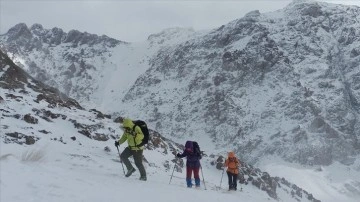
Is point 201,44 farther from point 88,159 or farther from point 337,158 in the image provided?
point 88,159

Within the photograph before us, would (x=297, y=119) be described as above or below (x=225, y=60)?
below

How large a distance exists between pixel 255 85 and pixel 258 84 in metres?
0.95

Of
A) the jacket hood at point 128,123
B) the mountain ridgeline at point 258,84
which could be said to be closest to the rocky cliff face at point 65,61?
the mountain ridgeline at point 258,84

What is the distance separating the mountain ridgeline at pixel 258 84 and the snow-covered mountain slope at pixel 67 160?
185ft

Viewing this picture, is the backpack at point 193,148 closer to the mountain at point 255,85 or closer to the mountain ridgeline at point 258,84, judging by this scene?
the mountain at point 255,85

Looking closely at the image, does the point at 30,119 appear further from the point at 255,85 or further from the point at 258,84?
the point at 258,84

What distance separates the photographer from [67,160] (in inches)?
739

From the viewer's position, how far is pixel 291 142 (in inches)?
4459

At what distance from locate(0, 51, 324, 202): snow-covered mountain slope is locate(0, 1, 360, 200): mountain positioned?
181 ft

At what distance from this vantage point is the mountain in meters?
117

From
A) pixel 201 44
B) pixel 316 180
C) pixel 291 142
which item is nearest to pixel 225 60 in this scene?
pixel 201 44

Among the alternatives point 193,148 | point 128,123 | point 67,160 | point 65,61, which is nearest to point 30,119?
point 67,160

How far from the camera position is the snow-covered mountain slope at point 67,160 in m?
8.68

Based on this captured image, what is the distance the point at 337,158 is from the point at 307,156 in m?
8.52
